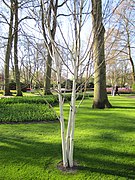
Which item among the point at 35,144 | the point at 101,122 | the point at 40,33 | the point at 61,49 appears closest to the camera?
the point at 40,33

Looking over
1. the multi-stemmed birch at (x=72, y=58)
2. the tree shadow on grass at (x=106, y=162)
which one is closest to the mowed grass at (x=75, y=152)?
the tree shadow on grass at (x=106, y=162)

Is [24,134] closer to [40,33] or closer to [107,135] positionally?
[107,135]

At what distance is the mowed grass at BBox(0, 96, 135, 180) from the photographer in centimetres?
278

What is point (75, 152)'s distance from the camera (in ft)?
11.5

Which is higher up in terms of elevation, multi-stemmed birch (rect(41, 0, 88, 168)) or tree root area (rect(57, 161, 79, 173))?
multi-stemmed birch (rect(41, 0, 88, 168))

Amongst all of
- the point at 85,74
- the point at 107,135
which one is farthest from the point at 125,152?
the point at 85,74

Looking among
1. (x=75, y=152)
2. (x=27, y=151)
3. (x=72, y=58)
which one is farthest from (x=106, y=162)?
(x=72, y=58)

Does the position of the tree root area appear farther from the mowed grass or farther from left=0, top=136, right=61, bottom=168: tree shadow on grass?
left=0, top=136, right=61, bottom=168: tree shadow on grass

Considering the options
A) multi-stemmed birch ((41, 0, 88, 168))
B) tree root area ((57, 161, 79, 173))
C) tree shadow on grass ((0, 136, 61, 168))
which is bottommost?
tree root area ((57, 161, 79, 173))

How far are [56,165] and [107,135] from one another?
72.5 inches

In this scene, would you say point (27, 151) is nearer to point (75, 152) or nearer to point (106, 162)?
point (75, 152)

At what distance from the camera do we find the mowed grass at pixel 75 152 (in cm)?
278

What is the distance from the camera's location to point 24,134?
4680 millimetres

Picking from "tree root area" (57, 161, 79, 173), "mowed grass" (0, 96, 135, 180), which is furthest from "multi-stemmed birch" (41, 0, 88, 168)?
"mowed grass" (0, 96, 135, 180)
